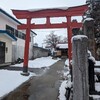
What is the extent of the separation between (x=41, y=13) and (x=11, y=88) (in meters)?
6.63

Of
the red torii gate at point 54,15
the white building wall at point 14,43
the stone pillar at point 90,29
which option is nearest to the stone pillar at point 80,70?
the stone pillar at point 90,29

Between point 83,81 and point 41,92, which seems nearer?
Result: point 83,81

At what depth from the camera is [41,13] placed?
1536 centimetres

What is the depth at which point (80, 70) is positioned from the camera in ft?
16.3

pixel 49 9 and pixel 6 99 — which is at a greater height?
pixel 49 9

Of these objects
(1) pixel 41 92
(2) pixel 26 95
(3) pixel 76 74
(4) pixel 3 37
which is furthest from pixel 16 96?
(4) pixel 3 37

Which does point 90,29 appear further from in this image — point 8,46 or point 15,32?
point 15,32

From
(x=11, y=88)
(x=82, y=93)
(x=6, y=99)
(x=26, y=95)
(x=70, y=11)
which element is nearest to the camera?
(x=82, y=93)

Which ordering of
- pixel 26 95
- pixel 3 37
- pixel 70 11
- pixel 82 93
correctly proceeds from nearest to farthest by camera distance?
pixel 82 93 → pixel 26 95 → pixel 70 11 → pixel 3 37

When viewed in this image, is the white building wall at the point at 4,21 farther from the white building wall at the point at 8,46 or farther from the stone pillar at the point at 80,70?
the stone pillar at the point at 80,70

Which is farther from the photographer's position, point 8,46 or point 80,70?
point 8,46

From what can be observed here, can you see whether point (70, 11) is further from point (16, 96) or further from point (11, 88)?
point (16, 96)

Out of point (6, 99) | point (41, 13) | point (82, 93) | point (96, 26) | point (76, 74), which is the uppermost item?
point (41, 13)

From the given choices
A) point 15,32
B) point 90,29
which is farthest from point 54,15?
point 15,32
